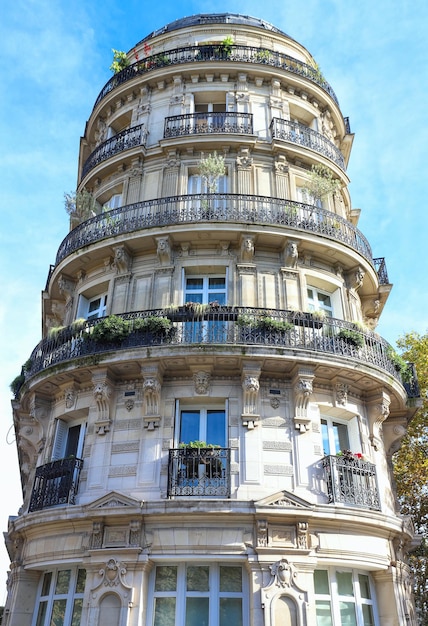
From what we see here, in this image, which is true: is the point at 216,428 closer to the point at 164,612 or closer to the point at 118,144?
the point at 164,612

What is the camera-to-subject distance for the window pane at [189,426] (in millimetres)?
13586

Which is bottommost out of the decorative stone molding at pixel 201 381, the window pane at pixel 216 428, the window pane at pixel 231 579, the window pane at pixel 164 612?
the window pane at pixel 164 612

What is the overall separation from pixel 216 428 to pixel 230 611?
13.1 ft

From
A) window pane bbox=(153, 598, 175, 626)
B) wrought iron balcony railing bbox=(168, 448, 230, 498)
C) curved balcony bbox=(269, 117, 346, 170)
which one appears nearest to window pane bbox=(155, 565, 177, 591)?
window pane bbox=(153, 598, 175, 626)

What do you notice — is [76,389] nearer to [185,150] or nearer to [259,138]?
[185,150]

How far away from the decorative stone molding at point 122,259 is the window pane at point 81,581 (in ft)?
26.8

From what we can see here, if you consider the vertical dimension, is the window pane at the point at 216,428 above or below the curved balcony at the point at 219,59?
below

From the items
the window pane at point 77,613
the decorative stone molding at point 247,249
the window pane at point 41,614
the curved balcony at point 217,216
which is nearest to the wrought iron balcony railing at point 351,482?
the decorative stone molding at point 247,249

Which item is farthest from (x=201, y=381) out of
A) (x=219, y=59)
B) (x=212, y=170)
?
(x=219, y=59)

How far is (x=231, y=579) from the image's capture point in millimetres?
12031

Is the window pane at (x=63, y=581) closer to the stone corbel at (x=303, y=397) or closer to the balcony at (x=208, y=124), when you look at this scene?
the stone corbel at (x=303, y=397)

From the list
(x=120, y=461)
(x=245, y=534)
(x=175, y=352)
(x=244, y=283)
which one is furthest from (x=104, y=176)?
(x=245, y=534)

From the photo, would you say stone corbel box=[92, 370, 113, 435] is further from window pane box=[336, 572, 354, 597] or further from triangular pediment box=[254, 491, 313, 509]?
window pane box=[336, 572, 354, 597]

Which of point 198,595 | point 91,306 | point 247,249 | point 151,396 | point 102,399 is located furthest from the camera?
point 91,306
